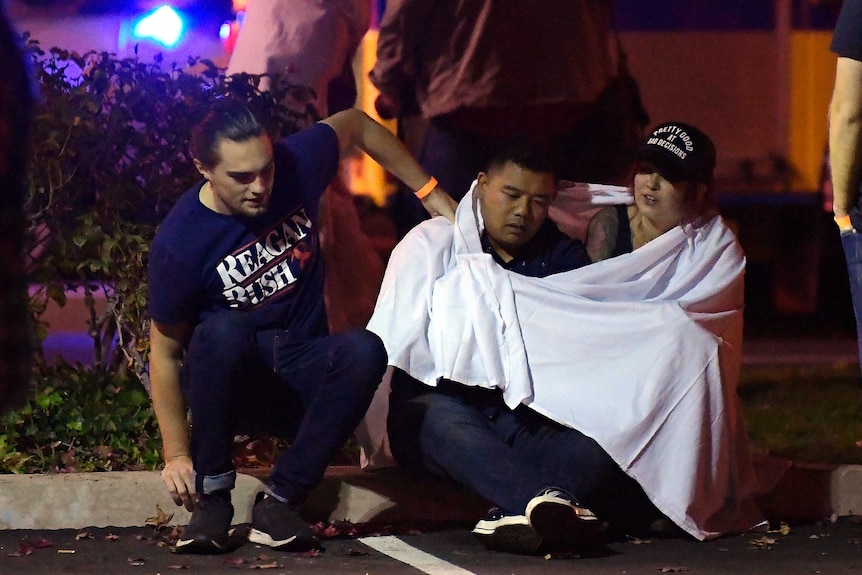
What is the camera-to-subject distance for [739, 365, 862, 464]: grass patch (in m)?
5.91

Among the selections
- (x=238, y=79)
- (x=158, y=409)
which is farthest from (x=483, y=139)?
(x=158, y=409)

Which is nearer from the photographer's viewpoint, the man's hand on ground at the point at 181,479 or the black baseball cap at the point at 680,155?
the man's hand on ground at the point at 181,479

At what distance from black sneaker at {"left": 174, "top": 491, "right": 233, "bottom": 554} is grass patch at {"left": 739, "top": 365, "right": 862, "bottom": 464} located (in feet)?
7.45

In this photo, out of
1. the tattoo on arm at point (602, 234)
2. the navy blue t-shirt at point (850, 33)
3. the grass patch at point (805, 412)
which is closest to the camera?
the navy blue t-shirt at point (850, 33)

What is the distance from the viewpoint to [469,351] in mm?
4695

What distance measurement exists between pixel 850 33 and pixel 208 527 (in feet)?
7.27

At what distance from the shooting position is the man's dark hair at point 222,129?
177 inches

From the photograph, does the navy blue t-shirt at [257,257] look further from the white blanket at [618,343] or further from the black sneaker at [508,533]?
the black sneaker at [508,533]

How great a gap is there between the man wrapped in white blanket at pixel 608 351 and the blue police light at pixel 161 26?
283cm

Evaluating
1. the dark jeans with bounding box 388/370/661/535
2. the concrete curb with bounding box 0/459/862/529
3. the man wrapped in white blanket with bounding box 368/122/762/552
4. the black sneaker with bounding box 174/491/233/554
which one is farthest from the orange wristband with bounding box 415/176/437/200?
the black sneaker with bounding box 174/491/233/554

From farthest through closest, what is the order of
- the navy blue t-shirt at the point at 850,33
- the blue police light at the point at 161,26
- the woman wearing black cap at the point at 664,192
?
the blue police light at the point at 161,26, the woman wearing black cap at the point at 664,192, the navy blue t-shirt at the point at 850,33

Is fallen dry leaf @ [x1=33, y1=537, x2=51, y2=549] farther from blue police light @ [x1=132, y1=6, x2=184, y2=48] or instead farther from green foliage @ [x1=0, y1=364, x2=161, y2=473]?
blue police light @ [x1=132, y1=6, x2=184, y2=48]

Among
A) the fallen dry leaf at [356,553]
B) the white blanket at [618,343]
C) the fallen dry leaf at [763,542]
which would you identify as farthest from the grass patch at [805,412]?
the fallen dry leaf at [356,553]

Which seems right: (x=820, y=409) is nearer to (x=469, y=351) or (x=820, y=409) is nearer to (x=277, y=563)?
(x=469, y=351)
